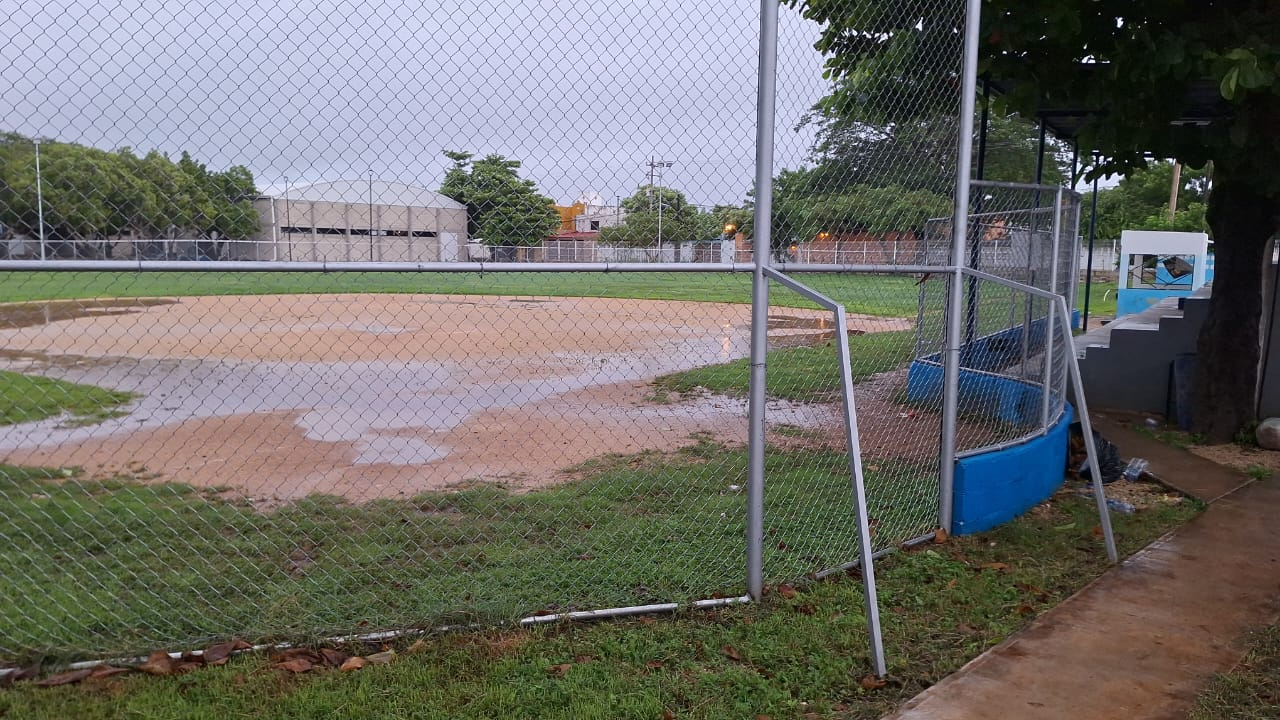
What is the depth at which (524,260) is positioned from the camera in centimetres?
414

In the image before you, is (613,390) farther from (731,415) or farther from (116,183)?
(116,183)

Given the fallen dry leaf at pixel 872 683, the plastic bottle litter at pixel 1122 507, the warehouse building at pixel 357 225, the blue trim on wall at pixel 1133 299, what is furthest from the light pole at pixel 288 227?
the blue trim on wall at pixel 1133 299

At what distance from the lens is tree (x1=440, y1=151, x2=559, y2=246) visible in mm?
4004

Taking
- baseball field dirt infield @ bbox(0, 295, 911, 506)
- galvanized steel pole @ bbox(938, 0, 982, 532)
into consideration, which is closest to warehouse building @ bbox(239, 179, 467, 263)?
baseball field dirt infield @ bbox(0, 295, 911, 506)

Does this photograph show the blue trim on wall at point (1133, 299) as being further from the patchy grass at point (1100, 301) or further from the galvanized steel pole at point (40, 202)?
the galvanized steel pole at point (40, 202)

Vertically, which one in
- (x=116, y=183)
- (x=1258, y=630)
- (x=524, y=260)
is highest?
(x=116, y=183)

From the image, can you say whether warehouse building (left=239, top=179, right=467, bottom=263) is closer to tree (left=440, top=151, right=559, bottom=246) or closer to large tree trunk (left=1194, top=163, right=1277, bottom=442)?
tree (left=440, top=151, right=559, bottom=246)

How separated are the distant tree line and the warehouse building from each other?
0.12 m

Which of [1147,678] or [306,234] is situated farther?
[1147,678]

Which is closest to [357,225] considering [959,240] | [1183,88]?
[959,240]

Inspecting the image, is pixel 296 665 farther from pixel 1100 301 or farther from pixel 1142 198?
pixel 1142 198

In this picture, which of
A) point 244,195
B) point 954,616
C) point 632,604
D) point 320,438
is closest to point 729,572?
point 632,604

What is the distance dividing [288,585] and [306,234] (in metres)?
1.98

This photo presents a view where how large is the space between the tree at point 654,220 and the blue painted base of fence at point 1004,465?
269cm
